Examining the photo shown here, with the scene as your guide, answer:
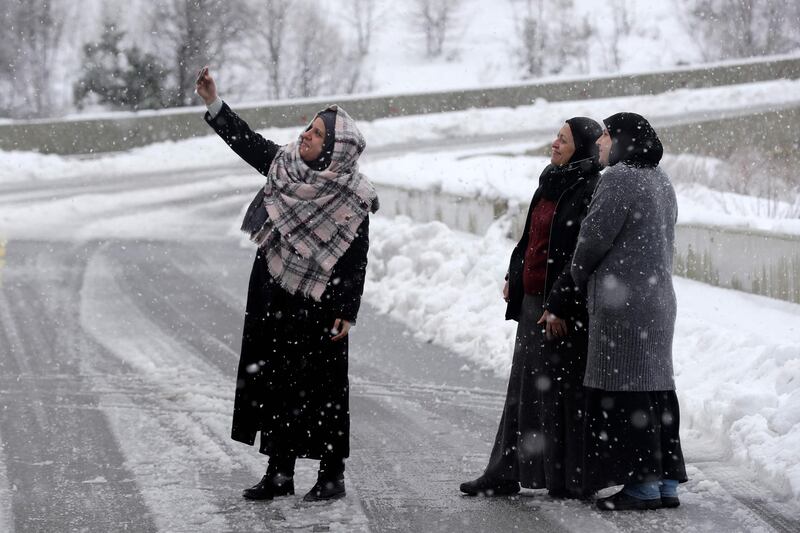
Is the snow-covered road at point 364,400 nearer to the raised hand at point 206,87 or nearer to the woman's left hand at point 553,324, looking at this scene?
the woman's left hand at point 553,324

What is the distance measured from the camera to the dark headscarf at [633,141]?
5129 millimetres

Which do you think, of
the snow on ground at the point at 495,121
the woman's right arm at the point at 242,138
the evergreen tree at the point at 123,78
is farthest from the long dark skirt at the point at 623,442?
the evergreen tree at the point at 123,78

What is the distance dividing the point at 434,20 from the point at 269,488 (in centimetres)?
6109

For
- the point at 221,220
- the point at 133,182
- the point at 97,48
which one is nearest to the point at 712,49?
the point at 97,48

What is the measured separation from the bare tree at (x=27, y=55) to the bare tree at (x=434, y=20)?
2185 centimetres

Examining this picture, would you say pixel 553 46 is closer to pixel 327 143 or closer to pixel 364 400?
pixel 364 400

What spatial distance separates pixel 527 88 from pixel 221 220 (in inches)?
688

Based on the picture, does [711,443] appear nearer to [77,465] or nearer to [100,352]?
[77,465]

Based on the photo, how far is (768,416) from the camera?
5.91m

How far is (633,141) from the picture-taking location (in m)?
5.13

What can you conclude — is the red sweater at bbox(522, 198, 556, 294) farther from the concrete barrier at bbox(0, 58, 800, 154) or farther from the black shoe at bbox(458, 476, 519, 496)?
the concrete barrier at bbox(0, 58, 800, 154)

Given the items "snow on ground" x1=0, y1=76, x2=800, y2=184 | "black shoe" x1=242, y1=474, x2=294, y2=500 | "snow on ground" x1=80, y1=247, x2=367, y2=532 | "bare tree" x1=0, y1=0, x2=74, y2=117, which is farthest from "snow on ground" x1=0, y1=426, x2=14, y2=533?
"bare tree" x1=0, y1=0, x2=74, y2=117

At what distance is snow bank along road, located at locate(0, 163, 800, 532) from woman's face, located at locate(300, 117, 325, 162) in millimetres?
1538

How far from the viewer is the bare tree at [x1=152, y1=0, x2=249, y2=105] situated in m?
43.3
